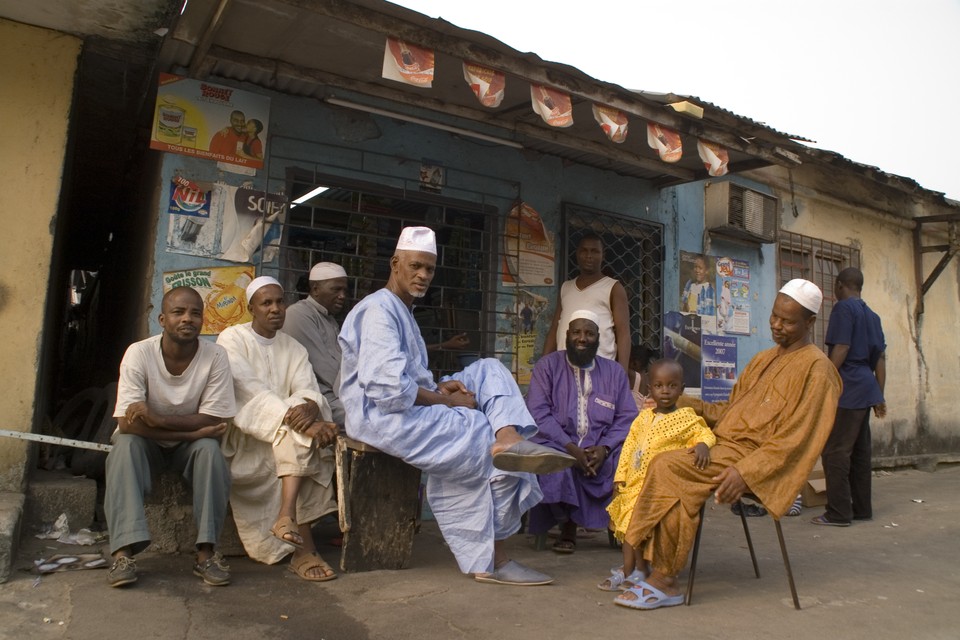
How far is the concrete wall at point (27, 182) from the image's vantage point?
430 cm

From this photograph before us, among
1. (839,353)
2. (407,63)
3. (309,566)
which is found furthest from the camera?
(839,353)

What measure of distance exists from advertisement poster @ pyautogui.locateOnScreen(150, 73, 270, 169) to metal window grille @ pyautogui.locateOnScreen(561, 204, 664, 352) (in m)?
3.15

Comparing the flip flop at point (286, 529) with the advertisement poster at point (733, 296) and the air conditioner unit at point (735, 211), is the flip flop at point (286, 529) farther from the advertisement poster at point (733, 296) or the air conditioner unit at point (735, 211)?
the air conditioner unit at point (735, 211)

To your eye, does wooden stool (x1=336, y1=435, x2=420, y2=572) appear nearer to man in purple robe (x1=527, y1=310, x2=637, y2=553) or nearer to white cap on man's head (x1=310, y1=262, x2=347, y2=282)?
man in purple robe (x1=527, y1=310, x2=637, y2=553)

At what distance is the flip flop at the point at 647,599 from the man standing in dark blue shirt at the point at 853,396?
2.94 meters

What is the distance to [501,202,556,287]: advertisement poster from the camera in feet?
19.9

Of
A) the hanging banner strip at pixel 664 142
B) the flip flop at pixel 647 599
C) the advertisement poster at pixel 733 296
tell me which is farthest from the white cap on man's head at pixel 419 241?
the advertisement poster at pixel 733 296

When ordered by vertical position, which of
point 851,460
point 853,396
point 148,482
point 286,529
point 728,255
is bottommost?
point 286,529

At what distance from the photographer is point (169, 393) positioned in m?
3.72

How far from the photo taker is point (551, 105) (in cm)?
467

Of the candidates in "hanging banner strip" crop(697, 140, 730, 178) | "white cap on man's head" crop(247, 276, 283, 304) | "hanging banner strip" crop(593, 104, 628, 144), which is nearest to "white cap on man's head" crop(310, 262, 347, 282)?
"white cap on man's head" crop(247, 276, 283, 304)

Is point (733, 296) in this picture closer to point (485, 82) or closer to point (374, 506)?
point (485, 82)

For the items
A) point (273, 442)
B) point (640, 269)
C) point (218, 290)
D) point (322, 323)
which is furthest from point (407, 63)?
point (640, 269)

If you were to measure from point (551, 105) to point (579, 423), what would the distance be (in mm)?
1976
